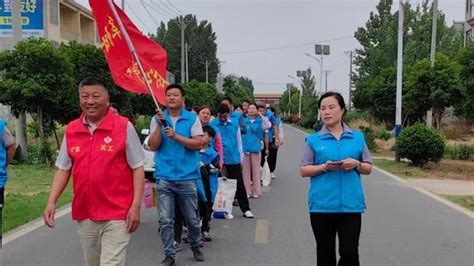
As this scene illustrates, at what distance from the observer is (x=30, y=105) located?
15.7 m

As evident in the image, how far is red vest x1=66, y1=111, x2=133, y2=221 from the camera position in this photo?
3.94 meters

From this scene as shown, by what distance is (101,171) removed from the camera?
12.9 ft

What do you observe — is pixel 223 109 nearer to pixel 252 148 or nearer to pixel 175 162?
pixel 252 148

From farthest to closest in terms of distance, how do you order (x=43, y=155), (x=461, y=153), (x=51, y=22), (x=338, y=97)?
(x=51, y=22), (x=461, y=153), (x=43, y=155), (x=338, y=97)

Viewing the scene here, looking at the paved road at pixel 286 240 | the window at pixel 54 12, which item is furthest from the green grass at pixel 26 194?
the window at pixel 54 12

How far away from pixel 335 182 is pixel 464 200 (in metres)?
7.42

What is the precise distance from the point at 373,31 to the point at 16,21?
123ft

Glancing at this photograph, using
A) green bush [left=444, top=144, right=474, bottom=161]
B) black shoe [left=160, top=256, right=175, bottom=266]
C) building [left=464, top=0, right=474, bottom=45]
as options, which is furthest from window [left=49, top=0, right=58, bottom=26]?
black shoe [left=160, top=256, right=175, bottom=266]

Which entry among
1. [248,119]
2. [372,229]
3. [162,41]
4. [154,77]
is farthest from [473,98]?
[162,41]

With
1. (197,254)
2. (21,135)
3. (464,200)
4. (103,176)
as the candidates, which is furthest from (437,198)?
(21,135)

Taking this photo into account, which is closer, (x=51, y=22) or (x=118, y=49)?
(x=118, y=49)

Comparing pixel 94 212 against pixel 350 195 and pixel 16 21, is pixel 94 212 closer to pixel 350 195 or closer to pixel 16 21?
pixel 350 195

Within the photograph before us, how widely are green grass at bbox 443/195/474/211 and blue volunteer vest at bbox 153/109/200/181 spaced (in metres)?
6.06

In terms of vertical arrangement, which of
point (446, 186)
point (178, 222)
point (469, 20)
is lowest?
point (446, 186)
